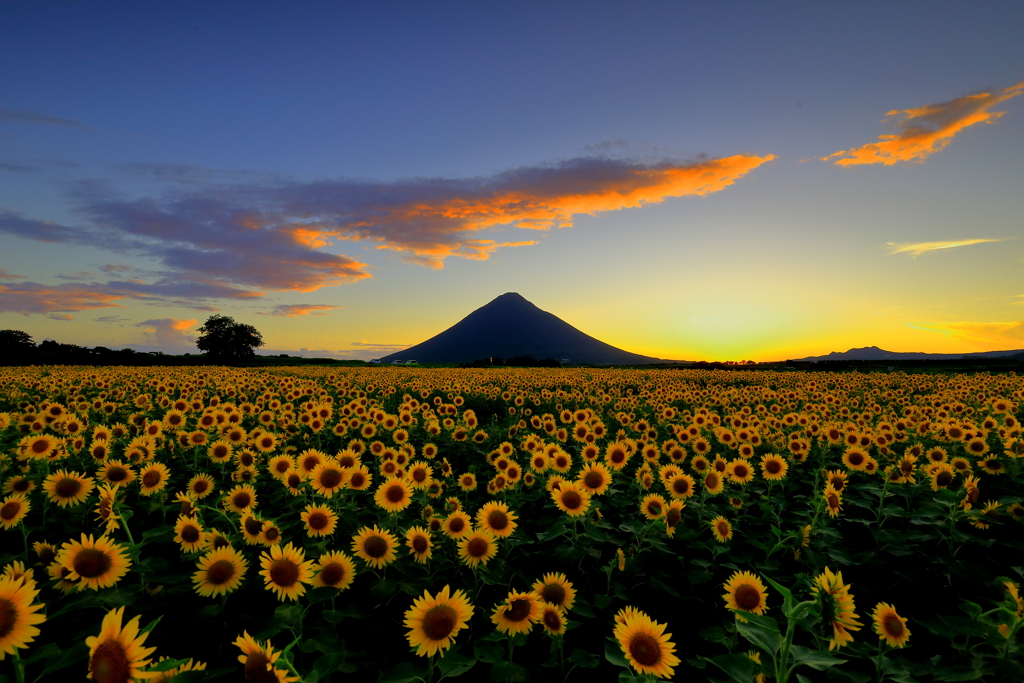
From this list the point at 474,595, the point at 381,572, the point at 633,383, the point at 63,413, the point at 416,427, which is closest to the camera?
the point at 474,595

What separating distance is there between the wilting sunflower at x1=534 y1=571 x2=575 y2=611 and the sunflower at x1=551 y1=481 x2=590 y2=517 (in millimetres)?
1083

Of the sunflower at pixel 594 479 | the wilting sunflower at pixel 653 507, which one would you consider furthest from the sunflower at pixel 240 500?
the wilting sunflower at pixel 653 507

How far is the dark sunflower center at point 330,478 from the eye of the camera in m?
4.56

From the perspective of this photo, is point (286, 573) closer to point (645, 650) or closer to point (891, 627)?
point (645, 650)

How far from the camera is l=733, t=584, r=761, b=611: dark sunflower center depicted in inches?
125

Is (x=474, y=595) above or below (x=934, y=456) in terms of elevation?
below

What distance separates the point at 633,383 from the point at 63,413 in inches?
722

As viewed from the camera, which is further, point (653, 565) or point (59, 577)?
point (653, 565)

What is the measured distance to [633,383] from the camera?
20906mm

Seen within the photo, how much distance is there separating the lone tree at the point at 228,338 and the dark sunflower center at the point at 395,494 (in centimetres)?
11313

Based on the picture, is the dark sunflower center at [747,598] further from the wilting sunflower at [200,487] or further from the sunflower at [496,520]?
the wilting sunflower at [200,487]

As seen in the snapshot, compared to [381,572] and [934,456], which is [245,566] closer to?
[381,572]

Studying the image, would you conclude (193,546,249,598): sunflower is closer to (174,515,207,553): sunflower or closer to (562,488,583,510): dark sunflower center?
(174,515,207,553): sunflower

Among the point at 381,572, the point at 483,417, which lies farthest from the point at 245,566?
the point at 483,417
